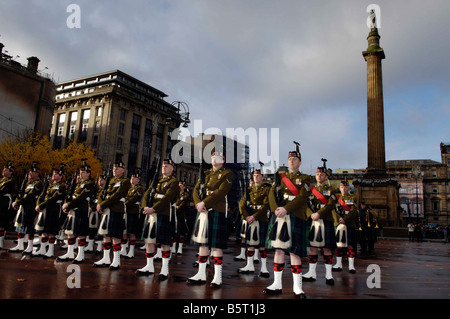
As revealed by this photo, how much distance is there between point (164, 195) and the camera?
23.4ft

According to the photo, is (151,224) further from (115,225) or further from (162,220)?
(115,225)

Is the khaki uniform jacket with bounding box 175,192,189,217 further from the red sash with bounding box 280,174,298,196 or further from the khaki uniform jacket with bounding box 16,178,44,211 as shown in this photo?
the red sash with bounding box 280,174,298,196

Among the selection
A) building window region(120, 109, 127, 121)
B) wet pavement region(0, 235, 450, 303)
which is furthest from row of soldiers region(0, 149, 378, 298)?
building window region(120, 109, 127, 121)

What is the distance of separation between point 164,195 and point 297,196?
10.1 feet

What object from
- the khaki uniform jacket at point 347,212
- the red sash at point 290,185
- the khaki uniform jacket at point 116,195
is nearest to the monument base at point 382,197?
the khaki uniform jacket at point 347,212

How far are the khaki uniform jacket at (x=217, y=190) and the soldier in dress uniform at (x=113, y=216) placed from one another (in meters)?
2.46

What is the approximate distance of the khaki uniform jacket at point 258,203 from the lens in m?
8.49

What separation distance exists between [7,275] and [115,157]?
158 feet

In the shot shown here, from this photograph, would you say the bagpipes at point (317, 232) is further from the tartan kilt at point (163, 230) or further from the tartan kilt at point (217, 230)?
the tartan kilt at point (163, 230)

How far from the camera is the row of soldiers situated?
5910 mm
